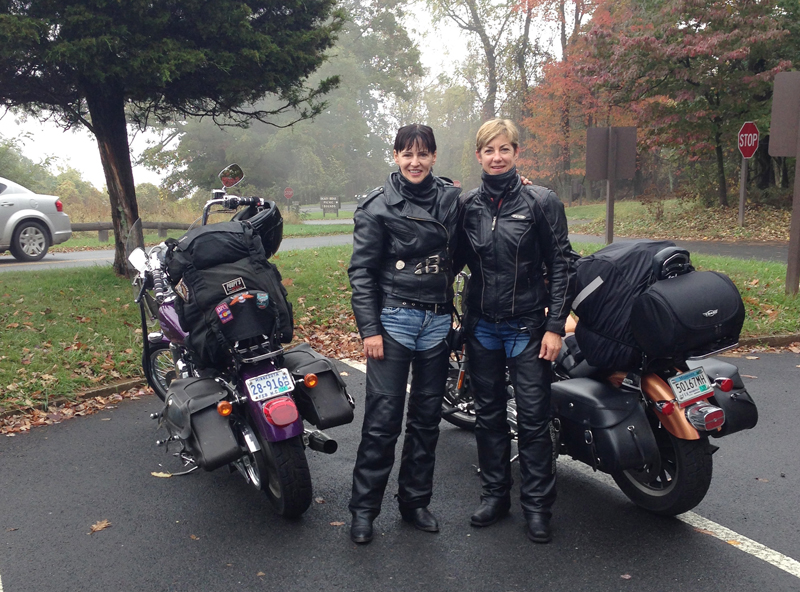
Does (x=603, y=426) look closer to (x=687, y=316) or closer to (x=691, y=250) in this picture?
(x=687, y=316)

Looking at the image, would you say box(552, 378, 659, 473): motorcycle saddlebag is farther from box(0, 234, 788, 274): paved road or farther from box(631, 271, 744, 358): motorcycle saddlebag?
box(0, 234, 788, 274): paved road

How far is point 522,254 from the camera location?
3471mm

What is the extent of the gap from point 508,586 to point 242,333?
1.77 m

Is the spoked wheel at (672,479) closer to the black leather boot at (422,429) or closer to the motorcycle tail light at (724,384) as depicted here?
the motorcycle tail light at (724,384)

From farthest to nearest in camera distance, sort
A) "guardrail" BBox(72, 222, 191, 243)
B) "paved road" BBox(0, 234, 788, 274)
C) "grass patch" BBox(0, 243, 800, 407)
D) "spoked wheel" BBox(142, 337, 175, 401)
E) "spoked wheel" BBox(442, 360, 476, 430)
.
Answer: "guardrail" BBox(72, 222, 191, 243)
"paved road" BBox(0, 234, 788, 274)
"grass patch" BBox(0, 243, 800, 407)
"spoked wheel" BBox(142, 337, 175, 401)
"spoked wheel" BBox(442, 360, 476, 430)

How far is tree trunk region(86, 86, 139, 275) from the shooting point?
991cm

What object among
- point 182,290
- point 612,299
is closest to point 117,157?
point 182,290

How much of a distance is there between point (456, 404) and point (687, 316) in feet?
7.00

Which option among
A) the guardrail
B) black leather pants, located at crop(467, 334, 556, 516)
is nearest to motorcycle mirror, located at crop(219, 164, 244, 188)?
black leather pants, located at crop(467, 334, 556, 516)

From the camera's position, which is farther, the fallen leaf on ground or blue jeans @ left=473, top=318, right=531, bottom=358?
the fallen leaf on ground

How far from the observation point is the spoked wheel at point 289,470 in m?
3.45

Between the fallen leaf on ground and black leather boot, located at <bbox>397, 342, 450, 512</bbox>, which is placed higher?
black leather boot, located at <bbox>397, 342, 450, 512</bbox>

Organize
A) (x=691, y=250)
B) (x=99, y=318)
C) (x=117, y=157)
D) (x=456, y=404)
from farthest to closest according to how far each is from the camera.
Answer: (x=691, y=250) < (x=117, y=157) < (x=99, y=318) < (x=456, y=404)

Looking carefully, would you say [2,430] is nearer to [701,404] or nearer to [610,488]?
[610,488]
